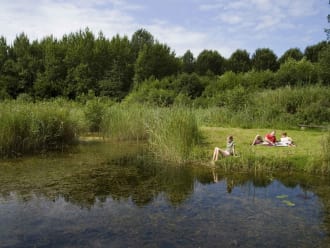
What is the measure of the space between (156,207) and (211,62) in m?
41.1

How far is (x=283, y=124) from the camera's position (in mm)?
15352

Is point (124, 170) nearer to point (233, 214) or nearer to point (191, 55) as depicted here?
point (233, 214)

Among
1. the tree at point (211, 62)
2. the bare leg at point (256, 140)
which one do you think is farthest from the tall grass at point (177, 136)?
the tree at point (211, 62)

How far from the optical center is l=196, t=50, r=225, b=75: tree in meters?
44.8

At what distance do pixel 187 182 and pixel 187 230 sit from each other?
2.68m

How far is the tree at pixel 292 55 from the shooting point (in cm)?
4081

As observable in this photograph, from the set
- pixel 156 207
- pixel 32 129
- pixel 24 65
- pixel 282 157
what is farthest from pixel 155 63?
pixel 156 207

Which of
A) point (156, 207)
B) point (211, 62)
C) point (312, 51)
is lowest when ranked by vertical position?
point (156, 207)

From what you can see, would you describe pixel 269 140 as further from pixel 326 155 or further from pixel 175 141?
pixel 175 141

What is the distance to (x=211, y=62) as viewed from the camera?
45.3m

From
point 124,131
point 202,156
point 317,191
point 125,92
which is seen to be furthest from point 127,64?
point 317,191

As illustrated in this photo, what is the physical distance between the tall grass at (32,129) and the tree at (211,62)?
113ft

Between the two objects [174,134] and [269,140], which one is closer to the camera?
[174,134]

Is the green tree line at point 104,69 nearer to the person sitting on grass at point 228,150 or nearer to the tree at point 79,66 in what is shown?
the tree at point 79,66
